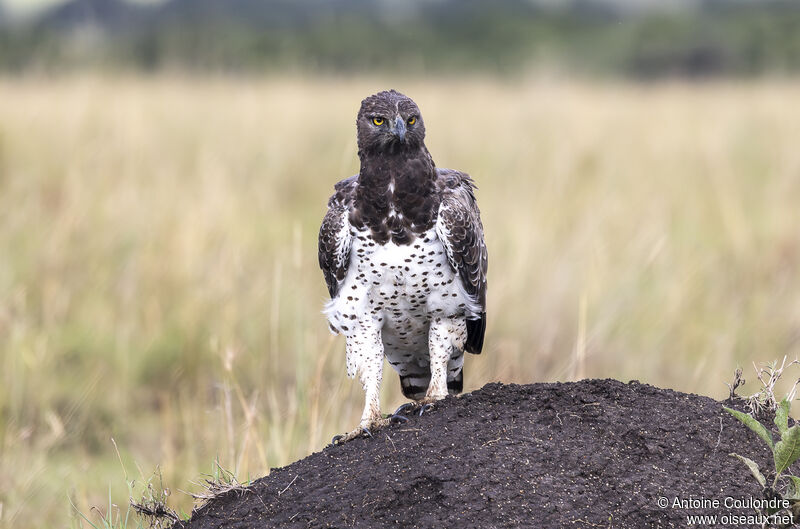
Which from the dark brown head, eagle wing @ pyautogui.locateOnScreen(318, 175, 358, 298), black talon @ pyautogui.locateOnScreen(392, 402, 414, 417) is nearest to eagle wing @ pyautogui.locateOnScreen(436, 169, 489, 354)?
the dark brown head

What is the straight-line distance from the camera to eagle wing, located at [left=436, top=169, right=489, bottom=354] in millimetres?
3816

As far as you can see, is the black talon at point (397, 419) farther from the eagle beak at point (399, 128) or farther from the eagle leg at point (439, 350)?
the eagle beak at point (399, 128)

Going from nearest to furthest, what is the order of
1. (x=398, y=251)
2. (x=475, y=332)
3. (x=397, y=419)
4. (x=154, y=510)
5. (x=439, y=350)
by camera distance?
(x=154, y=510), (x=397, y=419), (x=398, y=251), (x=439, y=350), (x=475, y=332)

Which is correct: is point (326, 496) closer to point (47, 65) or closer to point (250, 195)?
point (250, 195)

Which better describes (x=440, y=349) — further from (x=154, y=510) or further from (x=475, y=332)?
(x=154, y=510)

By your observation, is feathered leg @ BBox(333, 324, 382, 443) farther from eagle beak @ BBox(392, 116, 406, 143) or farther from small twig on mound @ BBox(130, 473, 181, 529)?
small twig on mound @ BBox(130, 473, 181, 529)

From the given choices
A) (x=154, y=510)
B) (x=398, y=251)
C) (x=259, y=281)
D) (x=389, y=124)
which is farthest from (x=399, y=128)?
(x=259, y=281)

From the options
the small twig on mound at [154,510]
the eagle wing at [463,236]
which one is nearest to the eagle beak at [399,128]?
the eagle wing at [463,236]

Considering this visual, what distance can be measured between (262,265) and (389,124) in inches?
156

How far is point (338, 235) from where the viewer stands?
3895mm

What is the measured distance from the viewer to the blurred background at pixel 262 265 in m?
5.23

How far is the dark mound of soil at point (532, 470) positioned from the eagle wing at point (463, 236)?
0.77m

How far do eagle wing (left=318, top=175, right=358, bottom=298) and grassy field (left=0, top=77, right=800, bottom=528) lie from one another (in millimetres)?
527

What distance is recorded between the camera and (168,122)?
12.4 m
